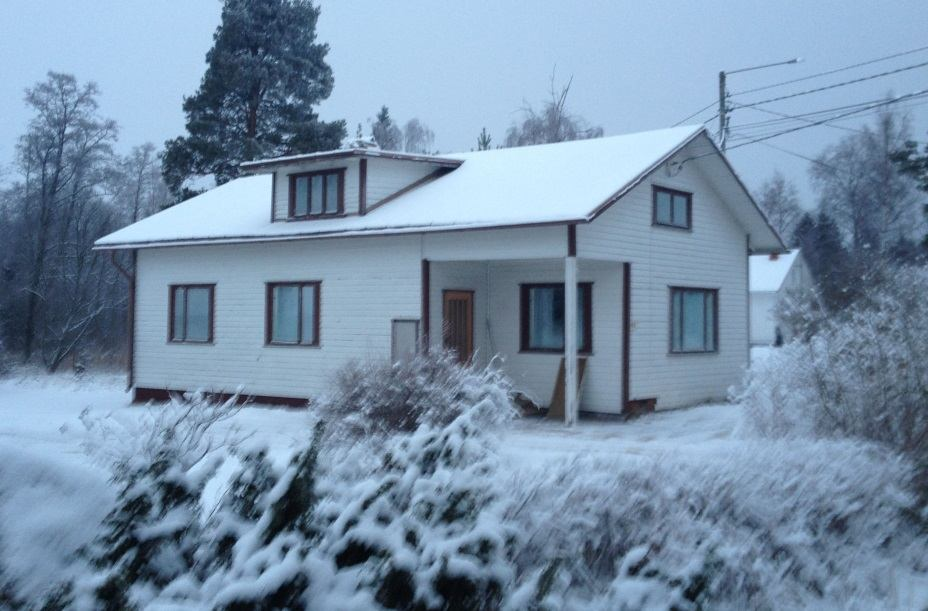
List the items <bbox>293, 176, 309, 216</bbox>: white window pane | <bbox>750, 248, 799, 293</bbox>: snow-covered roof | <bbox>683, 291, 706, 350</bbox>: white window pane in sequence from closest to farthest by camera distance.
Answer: <bbox>683, 291, 706, 350</bbox>: white window pane < <bbox>293, 176, 309, 216</bbox>: white window pane < <bbox>750, 248, 799, 293</bbox>: snow-covered roof

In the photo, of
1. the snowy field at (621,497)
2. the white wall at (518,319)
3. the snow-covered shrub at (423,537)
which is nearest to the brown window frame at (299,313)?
the white wall at (518,319)

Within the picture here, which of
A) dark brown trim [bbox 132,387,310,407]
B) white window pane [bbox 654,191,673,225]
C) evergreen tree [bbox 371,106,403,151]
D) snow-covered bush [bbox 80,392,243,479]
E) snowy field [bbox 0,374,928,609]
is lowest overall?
dark brown trim [bbox 132,387,310,407]

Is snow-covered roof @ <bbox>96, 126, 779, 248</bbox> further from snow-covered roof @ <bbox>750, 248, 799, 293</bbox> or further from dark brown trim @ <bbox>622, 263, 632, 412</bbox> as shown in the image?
snow-covered roof @ <bbox>750, 248, 799, 293</bbox>

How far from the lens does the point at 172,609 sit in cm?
364

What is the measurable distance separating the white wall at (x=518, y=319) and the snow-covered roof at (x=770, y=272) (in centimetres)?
2830

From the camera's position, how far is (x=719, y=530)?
572 cm

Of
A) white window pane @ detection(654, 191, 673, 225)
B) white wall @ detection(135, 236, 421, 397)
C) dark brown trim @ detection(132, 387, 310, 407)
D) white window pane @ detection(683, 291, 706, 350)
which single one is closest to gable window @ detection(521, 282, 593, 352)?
white window pane @ detection(654, 191, 673, 225)

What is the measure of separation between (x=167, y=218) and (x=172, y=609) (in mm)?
19735

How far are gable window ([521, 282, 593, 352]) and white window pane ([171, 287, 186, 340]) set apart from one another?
7497 mm

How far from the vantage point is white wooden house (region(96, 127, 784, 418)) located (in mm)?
15930

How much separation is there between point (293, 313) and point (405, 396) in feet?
24.8

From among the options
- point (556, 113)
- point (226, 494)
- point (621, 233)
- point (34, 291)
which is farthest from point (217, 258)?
point (556, 113)

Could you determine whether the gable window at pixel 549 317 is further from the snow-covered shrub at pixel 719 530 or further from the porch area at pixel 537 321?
the snow-covered shrub at pixel 719 530

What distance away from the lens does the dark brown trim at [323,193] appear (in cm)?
1816
